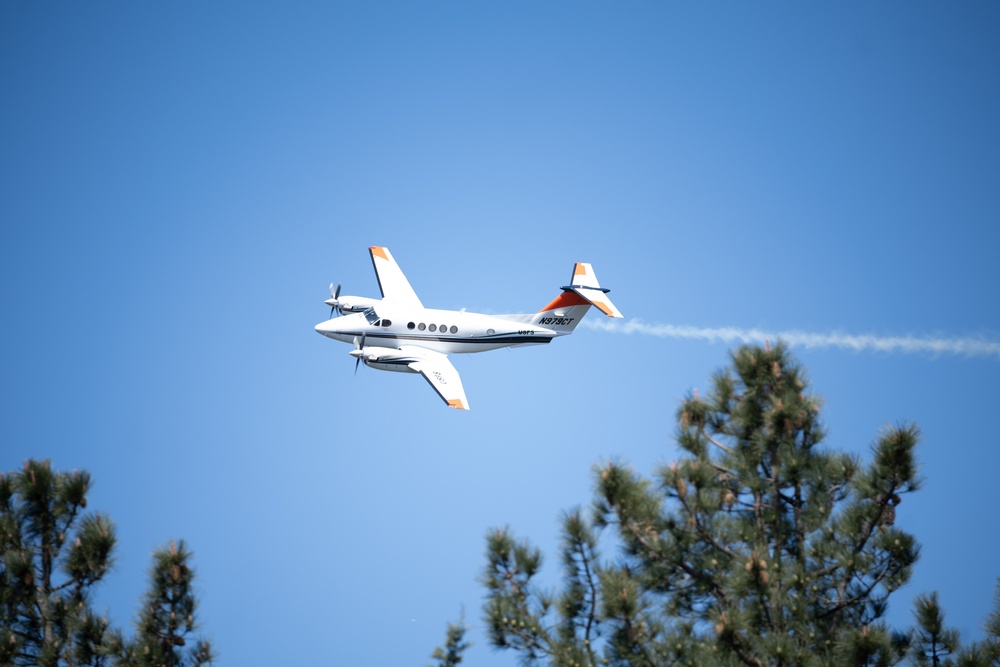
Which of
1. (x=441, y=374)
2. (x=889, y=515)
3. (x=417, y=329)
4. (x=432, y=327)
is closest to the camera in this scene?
(x=889, y=515)

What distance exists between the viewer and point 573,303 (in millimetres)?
66312

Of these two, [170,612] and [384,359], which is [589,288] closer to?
[384,359]

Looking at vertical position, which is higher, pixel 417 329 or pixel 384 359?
pixel 417 329

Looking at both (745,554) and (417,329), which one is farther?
(417,329)

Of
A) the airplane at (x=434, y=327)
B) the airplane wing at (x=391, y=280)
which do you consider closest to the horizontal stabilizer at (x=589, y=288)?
the airplane at (x=434, y=327)

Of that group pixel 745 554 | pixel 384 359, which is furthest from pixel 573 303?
pixel 745 554

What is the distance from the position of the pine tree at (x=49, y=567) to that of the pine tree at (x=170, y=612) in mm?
1142

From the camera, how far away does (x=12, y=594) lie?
1120 inches

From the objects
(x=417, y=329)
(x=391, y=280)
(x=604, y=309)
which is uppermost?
(x=391, y=280)

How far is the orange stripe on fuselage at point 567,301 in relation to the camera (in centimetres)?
6612

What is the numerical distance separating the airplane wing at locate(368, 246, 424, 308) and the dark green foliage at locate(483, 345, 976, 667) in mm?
38451

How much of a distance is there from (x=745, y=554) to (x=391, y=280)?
42.9 m

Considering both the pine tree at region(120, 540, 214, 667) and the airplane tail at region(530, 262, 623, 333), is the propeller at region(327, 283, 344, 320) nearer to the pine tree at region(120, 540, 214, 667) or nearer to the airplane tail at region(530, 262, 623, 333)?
the airplane tail at region(530, 262, 623, 333)

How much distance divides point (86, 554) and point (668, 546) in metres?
14.9
